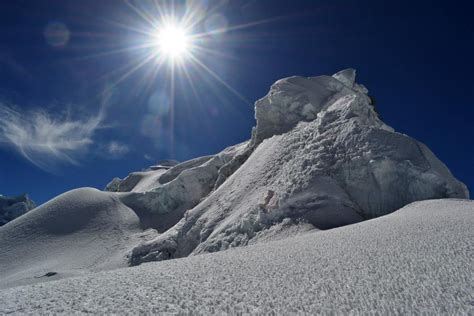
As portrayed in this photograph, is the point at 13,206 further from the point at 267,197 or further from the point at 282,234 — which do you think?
the point at 282,234

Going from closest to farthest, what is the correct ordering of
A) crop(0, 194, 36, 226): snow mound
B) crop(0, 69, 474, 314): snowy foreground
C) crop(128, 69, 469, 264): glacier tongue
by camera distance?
crop(0, 69, 474, 314): snowy foreground → crop(128, 69, 469, 264): glacier tongue → crop(0, 194, 36, 226): snow mound

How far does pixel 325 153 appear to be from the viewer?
25.5 meters

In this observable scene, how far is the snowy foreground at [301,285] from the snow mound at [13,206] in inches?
5210

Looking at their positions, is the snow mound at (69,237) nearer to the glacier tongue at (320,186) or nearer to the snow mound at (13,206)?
the glacier tongue at (320,186)

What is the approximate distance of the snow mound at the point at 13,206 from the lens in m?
108

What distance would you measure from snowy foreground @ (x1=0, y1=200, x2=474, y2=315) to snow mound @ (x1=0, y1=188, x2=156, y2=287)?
86.7 ft

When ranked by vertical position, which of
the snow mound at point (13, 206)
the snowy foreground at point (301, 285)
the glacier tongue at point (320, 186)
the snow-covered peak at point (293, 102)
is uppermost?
the snow mound at point (13, 206)

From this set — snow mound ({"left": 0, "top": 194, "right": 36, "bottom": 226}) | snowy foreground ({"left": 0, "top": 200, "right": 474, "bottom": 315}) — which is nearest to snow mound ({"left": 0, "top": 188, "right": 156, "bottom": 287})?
snowy foreground ({"left": 0, "top": 200, "right": 474, "bottom": 315})

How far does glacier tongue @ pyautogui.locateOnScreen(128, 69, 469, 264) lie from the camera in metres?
20.2

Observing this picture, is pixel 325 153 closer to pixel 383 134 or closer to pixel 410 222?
pixel 383 134

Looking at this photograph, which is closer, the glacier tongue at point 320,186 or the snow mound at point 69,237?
the glacier tongue at point 320,186

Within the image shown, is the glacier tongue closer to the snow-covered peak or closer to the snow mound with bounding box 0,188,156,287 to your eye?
the snow-covered peak

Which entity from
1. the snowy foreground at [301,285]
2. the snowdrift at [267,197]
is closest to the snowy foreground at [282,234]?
the snowy foreground at [301,285]

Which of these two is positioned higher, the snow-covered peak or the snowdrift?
the snow-covered peak
